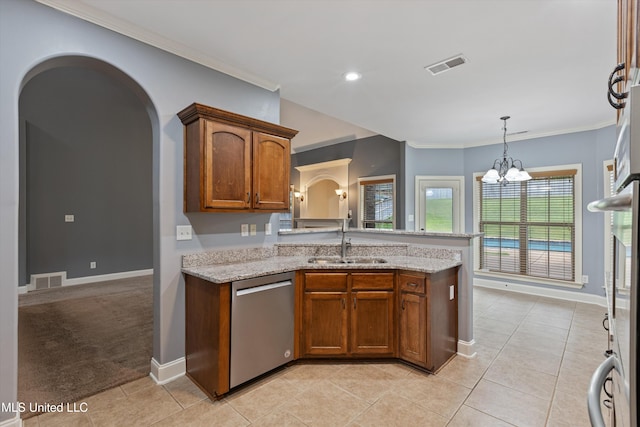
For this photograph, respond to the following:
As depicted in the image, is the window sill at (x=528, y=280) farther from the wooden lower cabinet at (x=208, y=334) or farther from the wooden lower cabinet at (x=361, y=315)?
the wooden lower cabinet at (x=208, y=334)

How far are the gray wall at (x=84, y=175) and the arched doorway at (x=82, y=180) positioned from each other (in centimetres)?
1

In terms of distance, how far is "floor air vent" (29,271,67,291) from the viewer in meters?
5.38

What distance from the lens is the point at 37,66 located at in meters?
2.06

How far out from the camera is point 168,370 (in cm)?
254

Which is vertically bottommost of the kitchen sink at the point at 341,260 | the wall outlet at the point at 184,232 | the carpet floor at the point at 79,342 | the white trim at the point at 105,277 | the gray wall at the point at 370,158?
the carpet floor at the point at 79,342

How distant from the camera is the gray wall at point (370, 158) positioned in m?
6.25

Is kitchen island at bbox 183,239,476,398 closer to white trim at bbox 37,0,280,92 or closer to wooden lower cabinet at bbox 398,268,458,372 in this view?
wooden lower cabinet at bbox 398,268,458,372

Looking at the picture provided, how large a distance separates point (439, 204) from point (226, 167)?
16.1ft

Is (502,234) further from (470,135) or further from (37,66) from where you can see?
(37,66)

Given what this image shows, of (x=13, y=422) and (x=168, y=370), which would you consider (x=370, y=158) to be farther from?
(x=13, y=422)

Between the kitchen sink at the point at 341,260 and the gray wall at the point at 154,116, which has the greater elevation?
the gray wall at the point at 154,116

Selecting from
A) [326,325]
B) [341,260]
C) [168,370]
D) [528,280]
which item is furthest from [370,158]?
[168,370]

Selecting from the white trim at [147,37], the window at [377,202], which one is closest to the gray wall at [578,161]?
the window at [377,202]

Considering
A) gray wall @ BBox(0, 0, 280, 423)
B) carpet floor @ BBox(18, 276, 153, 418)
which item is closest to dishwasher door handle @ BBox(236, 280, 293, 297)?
gray wall @ BBox(0, 0, 280, 423)
